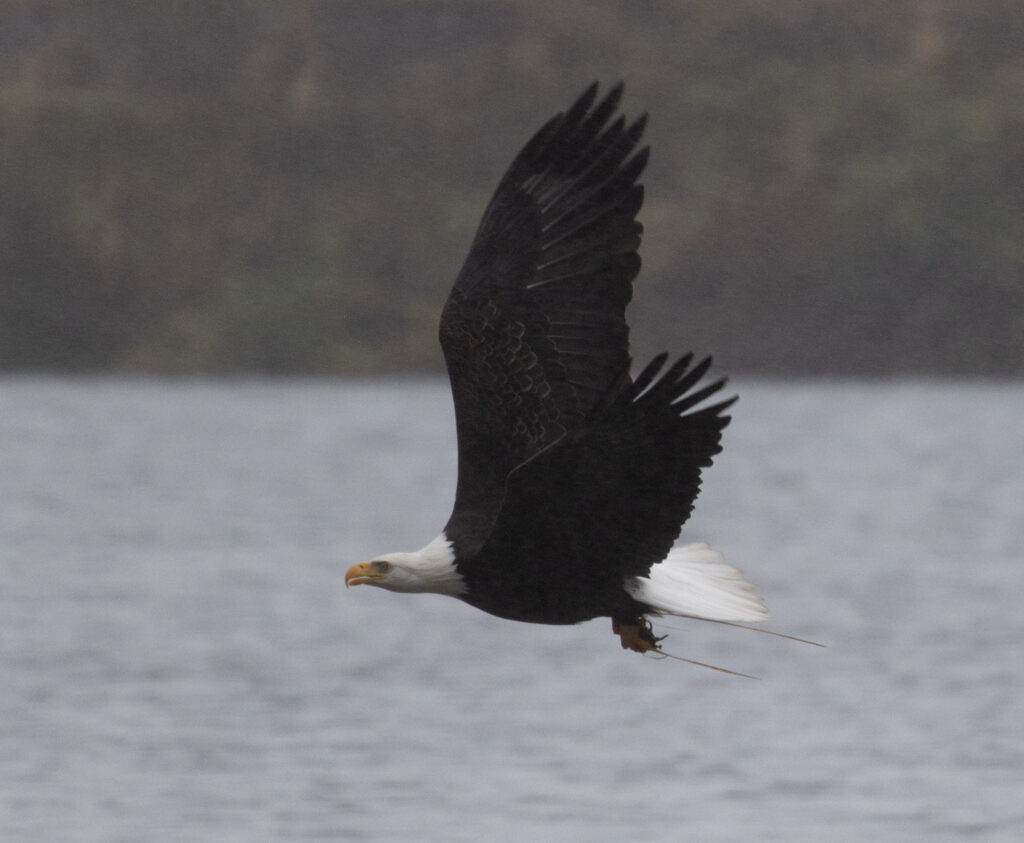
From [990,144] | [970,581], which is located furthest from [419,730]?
[990,144]

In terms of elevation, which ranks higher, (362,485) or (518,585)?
(362,485)

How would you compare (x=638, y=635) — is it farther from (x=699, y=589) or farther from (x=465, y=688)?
(x=465, y=688)

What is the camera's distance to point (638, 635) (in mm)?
8008

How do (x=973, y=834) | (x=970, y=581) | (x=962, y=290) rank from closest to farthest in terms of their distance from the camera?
(x=973, y=834) → (x=970, y=581) → (x=962, y=290)

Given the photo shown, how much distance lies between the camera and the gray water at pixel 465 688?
42.1 ft

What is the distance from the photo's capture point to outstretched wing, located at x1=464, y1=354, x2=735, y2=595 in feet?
22.7

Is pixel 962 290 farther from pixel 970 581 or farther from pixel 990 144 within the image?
pixel 970 581

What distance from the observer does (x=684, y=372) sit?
6.86 metres

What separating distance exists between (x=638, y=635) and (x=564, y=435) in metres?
1.09

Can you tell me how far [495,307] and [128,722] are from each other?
29.1ft

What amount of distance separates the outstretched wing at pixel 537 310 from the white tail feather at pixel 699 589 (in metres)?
0.64

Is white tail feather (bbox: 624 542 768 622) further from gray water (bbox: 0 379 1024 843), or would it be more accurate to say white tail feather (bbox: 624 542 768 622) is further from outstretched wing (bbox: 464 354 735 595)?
gray water (bbox: 0 379 1024 843)

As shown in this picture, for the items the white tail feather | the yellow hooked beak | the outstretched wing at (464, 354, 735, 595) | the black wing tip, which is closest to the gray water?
the white tail feather

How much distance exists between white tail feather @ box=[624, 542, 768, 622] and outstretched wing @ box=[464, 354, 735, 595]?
16cm
